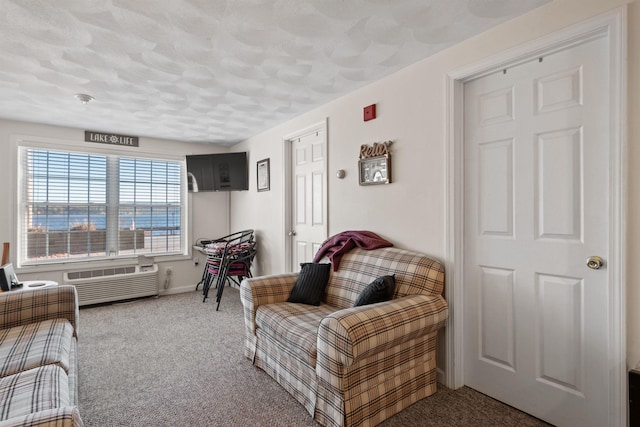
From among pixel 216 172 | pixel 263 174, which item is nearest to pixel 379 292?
pixel 263 174

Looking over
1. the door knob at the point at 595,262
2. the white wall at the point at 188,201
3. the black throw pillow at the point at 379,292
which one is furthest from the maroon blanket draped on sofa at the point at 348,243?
the white wall at the point at 188,201

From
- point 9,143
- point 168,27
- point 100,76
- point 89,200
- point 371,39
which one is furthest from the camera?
point 89,200

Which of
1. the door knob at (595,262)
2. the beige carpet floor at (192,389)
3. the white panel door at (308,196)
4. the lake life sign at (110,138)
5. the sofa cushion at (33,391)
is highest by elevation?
the lake life sign at (110,138)

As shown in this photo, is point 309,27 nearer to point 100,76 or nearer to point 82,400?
point 100,76

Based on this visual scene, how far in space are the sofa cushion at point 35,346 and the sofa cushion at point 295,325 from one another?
3.73ft

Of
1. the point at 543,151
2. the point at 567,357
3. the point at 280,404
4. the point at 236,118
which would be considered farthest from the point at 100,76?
the point at 567,357

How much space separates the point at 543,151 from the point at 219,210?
181 inches

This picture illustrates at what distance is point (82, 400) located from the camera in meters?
2.07

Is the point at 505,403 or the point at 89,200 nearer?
the point at 505,403

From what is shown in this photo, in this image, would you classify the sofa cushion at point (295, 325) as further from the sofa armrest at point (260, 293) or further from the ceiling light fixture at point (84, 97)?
the ceiling light fixture at point (84, 97)

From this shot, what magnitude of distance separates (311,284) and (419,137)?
1419 mm

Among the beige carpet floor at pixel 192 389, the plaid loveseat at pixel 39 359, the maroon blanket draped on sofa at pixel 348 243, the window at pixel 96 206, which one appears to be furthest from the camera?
the window at pixel 96 206

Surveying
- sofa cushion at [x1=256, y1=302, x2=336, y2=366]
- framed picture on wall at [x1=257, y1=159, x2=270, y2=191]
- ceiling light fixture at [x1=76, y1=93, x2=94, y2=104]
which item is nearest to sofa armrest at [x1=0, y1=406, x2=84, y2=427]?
sofa cushion at [x1=256, y1=302, x2=336, y2=366]

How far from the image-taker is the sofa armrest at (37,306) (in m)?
2.12
